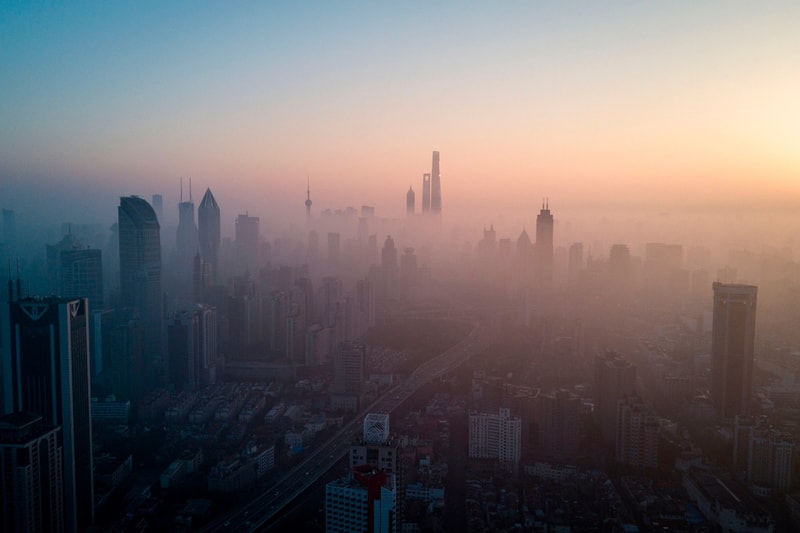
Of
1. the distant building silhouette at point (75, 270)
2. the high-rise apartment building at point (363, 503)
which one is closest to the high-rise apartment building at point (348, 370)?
the distant building silhouette at point (75, 270)

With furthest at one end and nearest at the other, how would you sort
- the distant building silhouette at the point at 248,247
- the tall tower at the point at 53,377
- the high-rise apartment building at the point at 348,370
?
1. the distant building silhouette at the point at 248,247
2. the high-rise apartment building at the point at 348,370
3. the tall tower at the point at 53,377

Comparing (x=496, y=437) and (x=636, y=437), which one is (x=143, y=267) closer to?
(x=496, y=437)

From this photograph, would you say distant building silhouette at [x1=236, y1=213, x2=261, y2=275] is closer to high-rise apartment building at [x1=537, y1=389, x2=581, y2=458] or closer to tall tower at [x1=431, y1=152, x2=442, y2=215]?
tall tower at [x1=431, y1=152, x2=442, y2=215]

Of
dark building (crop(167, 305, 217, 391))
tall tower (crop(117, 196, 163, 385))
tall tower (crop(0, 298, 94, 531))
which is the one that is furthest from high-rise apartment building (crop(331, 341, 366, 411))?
tall tower (crop(0, 298, 94, 531))

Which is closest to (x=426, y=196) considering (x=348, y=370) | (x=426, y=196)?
(x=426, y=196)

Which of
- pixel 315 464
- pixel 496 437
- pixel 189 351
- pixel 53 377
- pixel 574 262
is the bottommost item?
pixel 315 464

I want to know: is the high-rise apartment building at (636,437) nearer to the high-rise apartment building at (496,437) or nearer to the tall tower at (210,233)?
the high-rise apartment building at (496,437)

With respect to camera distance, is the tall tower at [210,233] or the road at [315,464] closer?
the road at [315,464]
